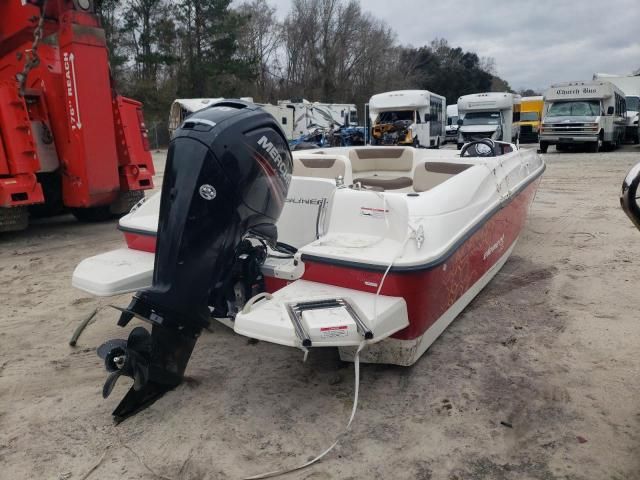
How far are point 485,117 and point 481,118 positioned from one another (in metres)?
0.15

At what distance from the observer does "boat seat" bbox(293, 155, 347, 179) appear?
12.0ft

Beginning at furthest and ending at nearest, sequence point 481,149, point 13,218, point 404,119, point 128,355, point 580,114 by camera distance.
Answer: point 404,119
point 580,114
point 13,218
point 481,149
point 128,355

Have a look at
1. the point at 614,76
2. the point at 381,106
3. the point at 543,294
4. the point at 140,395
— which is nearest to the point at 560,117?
the point at 381,106

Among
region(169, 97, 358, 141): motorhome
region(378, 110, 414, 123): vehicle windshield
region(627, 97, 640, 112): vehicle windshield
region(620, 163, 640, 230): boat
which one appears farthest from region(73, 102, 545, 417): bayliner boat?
region(627, 97, 640, 112): vehicle windshield

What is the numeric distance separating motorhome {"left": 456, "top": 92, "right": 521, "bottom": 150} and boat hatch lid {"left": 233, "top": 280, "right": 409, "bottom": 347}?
57.0 ft

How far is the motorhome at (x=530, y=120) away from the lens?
24.9 metres

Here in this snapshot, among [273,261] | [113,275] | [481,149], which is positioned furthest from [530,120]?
[113,275]

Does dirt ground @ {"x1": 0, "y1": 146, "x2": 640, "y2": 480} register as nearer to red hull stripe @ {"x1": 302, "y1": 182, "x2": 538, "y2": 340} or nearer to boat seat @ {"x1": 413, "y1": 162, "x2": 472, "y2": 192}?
red hull stripe @ {"x1": 302, "y1": 182, "x2": 538, "y2": 340}

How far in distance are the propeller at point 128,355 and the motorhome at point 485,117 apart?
17.8 meters

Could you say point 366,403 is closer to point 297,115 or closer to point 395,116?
point 395,116

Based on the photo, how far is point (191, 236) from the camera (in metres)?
2.16

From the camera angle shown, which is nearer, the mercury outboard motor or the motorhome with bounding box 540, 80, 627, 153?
the mercury outboard motor

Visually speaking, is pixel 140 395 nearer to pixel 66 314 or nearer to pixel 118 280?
pixel 118 280

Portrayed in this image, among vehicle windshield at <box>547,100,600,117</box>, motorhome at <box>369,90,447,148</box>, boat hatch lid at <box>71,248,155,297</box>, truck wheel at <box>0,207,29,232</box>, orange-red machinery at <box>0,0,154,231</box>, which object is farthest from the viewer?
motorhome at <box>369,90,447,148</box>
